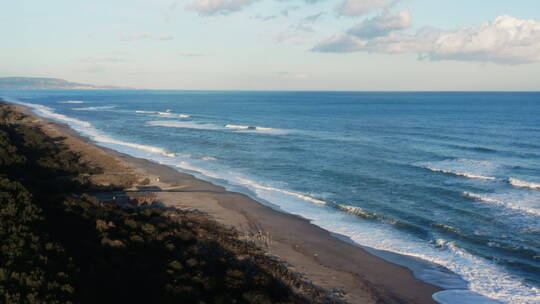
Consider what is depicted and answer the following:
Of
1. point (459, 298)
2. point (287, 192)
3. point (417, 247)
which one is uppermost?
point (287, 192)

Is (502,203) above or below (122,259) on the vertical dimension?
below

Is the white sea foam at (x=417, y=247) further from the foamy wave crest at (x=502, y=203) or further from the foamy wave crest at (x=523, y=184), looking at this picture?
the foamy wave crest at (x=523, y=184)

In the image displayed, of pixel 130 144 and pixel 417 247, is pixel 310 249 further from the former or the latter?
pixel 130 144

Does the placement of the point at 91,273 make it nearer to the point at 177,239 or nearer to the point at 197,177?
the point at 177,239

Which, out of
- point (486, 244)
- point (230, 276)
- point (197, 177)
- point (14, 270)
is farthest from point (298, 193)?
point (14, 270)

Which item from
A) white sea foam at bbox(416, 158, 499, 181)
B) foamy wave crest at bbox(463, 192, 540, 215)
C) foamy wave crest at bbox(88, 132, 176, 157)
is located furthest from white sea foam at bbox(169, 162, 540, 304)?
foamy wave crest at bbox(88, 132, 176, 157)

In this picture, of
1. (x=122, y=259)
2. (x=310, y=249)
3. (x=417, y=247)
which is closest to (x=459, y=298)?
(x=417, y=247)
